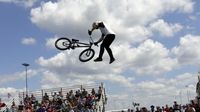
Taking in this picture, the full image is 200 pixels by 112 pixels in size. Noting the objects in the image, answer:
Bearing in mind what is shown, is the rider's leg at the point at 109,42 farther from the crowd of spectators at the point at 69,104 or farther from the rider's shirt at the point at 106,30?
the crowd of spectators at the point at 69,104

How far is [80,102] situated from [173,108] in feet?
22.9

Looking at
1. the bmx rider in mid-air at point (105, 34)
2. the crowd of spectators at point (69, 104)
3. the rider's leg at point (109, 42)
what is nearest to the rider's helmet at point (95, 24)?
the bmx rider in mid-air at point (105, 34)

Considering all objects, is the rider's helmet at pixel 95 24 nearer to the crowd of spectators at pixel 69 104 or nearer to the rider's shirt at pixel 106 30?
the rider's shirt at pixel 106 30

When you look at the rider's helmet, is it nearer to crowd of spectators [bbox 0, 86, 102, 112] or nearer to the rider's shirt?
the rider's shirt

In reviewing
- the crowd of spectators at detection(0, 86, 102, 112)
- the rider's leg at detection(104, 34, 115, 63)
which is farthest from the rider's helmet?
the crowd of spectators at detection(0, 86, 102, 112)

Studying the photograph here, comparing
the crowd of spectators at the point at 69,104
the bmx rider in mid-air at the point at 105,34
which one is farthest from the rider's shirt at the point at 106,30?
the crowd of spectators at the point at 69,104

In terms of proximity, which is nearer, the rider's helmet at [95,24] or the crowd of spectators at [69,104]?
the rider's helmet at [95,24]

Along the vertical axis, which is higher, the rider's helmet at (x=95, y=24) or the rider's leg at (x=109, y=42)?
the rider's helmet at (x=95, y=24)

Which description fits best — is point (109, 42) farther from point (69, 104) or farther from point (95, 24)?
point (69, 104)

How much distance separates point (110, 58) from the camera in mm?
16469

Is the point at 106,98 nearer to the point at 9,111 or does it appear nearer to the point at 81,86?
the point at 81,86

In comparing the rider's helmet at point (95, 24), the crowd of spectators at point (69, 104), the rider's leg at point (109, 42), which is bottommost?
the crowd of spectators at point (69, 104)

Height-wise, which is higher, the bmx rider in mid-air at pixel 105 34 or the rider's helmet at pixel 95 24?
the rider's helmet at pixel 95 24

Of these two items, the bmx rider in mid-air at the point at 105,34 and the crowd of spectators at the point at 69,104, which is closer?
the bmx rider in mid-air at the point at 105,34
